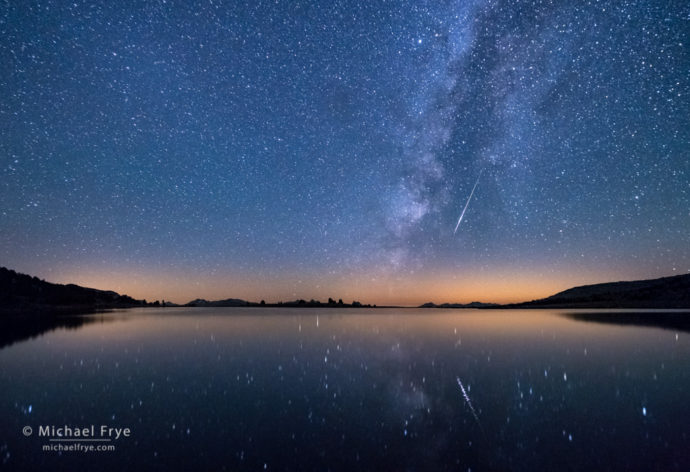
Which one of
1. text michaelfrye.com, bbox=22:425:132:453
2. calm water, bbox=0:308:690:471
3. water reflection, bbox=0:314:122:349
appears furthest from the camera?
water reflection, bbox=0:314:122:349

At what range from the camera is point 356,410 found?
1138 centimetres

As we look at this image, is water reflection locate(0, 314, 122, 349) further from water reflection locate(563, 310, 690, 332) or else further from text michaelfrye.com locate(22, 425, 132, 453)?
water reflection locate(563, 310, 690, 332)

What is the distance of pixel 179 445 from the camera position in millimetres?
8633

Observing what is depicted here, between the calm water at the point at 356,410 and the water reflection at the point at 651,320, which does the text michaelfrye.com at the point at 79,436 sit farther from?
the water reflection at the point at 651,320

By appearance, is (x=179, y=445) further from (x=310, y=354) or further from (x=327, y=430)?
(x=310, y=354)

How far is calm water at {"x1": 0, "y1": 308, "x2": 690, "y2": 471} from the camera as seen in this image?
25.8 feet

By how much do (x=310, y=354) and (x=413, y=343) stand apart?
9546mm

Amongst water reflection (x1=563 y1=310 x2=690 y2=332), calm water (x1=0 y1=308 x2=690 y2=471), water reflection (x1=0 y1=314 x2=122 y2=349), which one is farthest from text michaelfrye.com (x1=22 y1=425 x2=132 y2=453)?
water reflection (x1=563 y1=310 x2=690 y2=332)

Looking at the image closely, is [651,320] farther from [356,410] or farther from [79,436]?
[79,436]

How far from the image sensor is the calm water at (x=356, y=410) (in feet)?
25.8

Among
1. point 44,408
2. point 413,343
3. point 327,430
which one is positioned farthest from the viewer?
point 413,343

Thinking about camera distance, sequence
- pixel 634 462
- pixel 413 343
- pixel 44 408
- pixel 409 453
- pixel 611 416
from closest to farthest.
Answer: pixel 634 462 < pixel 409 453 < pixel 611 416 < pixel 44 408 < pixel 413 343

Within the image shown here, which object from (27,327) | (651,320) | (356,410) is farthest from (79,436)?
(651,320)

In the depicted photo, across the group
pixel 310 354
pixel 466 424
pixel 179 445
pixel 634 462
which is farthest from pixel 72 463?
pixel 310 354
